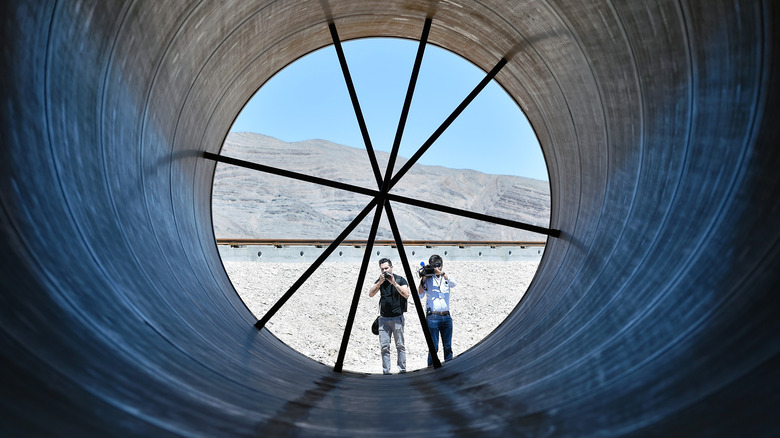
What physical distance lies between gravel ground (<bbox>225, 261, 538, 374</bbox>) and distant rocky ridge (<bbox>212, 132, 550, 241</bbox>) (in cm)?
2156

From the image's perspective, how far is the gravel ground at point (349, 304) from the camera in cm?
1144

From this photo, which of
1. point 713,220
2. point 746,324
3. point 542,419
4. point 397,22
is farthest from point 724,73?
point 397,22

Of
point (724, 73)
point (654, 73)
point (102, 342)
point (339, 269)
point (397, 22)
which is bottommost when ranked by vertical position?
point (102, 342)

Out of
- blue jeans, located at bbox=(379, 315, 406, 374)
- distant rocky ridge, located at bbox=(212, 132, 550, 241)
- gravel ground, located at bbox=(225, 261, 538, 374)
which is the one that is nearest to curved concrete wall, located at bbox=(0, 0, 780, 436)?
blue jeans, located at bbox=(379, 315, 406, 374)

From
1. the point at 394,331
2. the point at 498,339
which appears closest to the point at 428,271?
the point at 394,331

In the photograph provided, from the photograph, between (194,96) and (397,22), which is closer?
(194,96)

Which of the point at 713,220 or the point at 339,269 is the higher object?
the point at 339,269

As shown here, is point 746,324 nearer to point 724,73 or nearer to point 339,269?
point 724,73

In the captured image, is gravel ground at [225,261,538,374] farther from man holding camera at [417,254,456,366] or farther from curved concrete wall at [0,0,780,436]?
curved concrete wall at [0,0,780,436]

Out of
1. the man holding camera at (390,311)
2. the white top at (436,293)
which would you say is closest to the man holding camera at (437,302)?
the white top at (436,293)

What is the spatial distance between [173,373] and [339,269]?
1217cm

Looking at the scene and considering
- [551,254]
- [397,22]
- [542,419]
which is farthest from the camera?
[397,22]

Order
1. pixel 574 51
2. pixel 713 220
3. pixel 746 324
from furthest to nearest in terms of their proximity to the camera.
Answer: pixel 574 51 < pixel 713 220 < pixel 746 324

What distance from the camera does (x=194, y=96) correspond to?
415 cm
